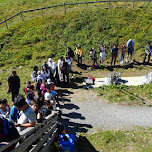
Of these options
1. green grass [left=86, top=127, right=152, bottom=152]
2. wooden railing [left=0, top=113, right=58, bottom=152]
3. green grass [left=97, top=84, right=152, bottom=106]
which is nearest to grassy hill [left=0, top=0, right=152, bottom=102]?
green grass [left=97, top=84, right=152, bottom=106]

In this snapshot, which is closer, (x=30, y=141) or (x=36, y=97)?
(x=30, y=141)

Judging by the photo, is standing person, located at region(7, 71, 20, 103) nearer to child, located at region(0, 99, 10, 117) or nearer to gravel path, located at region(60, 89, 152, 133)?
child, located at region(0, 99, 10, 117)

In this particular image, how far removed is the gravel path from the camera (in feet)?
28.8

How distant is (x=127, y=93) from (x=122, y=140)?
12.1 ft

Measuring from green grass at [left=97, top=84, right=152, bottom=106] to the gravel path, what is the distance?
19.0 inches

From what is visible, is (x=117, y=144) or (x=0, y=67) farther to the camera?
(x=0, y=67)

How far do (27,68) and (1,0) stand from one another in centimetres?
2475

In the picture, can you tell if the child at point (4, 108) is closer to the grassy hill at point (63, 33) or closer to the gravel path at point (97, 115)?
the gravel path at point (97, 115)

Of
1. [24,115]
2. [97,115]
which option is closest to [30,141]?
[24,115]

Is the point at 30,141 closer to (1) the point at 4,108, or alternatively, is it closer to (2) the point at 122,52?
(1) the point at 4,108

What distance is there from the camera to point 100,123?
8938 millimetres

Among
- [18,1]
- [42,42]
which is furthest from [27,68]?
[18,1]

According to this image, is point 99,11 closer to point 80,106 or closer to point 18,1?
point 80,106

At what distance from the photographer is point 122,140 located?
783 centimetres
